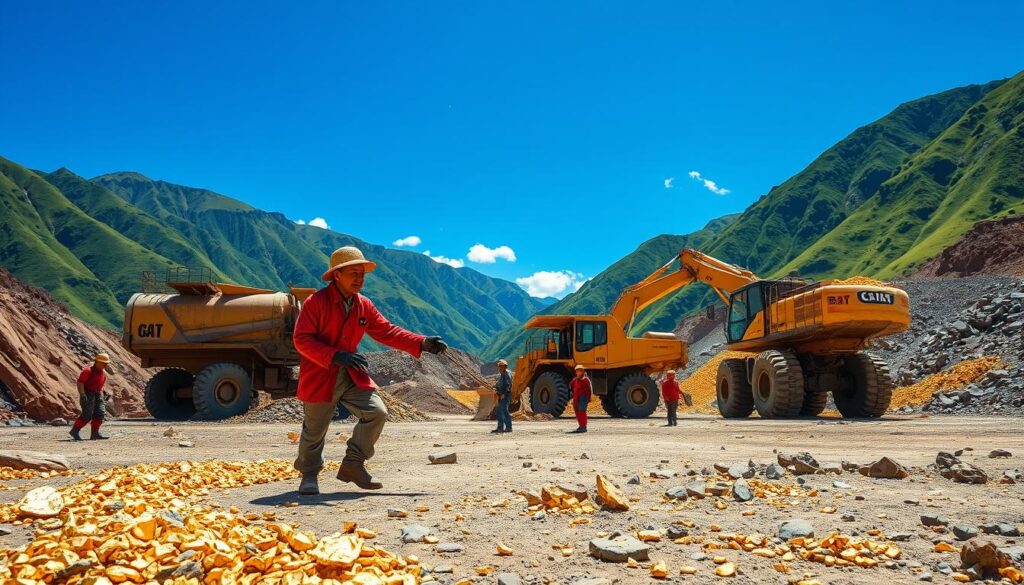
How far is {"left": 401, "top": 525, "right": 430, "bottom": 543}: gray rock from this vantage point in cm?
377

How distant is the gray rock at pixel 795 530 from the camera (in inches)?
150

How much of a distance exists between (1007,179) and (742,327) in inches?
4345

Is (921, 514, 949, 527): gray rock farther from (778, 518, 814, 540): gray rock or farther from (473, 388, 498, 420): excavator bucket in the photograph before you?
(473, 388, 498, 420): excavator bucket

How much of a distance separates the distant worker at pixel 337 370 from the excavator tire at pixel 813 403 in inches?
619

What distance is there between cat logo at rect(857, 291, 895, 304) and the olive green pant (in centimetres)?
1427

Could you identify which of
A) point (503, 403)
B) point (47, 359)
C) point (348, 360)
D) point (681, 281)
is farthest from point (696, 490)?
point (47, 359)

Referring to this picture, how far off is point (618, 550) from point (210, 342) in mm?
17708

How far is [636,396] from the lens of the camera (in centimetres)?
2148

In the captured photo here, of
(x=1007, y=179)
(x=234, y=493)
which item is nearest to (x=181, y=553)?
(x=234, y=493)

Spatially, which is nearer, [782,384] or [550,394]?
[782,384]

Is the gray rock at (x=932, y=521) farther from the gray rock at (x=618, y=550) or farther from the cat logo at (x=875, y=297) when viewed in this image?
the cat logo at (x=875, y=297)

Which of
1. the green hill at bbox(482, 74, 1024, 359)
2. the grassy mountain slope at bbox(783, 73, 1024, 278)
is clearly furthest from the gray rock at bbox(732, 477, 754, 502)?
the grassy mountain slope at bbox(783, 73, 1024, 278)

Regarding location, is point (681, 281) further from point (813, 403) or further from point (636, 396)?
point (813, 403)

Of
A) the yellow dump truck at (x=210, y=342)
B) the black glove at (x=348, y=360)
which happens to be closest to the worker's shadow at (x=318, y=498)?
the black glove at (x=348, y=360)
